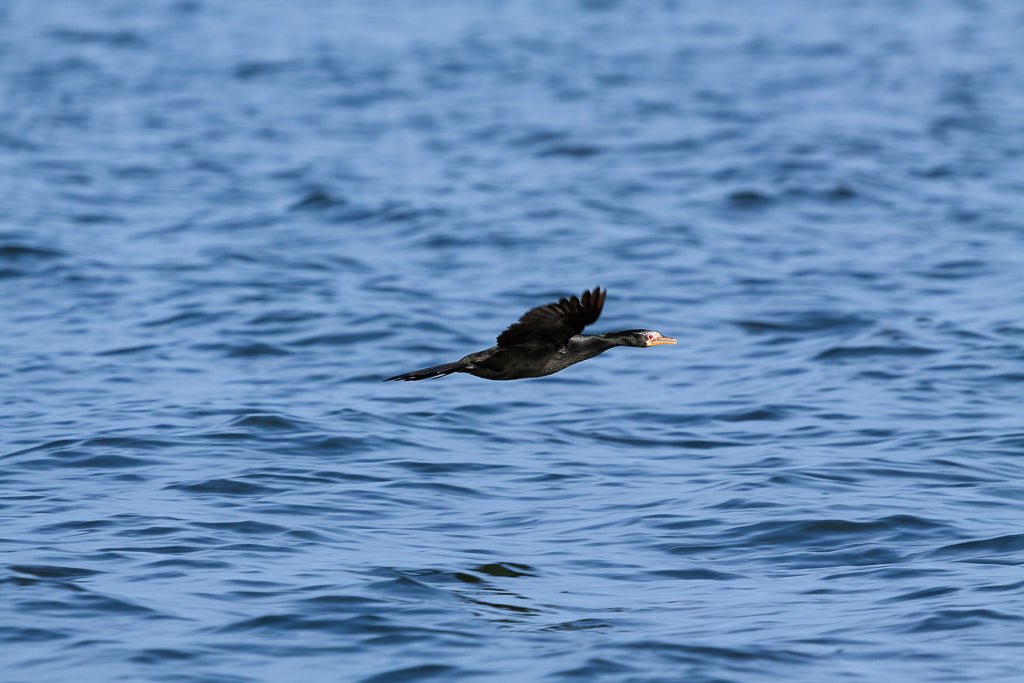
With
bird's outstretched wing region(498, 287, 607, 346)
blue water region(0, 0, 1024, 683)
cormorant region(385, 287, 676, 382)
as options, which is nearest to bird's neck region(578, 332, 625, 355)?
cormorant region(385, 287, 676, 382)

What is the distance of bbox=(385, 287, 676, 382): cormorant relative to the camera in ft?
26.4

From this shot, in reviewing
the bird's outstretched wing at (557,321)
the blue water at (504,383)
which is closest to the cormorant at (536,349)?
the bird's outstretched wing at (557,321)

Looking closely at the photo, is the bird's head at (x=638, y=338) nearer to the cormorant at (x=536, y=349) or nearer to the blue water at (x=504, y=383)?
the cormorant at (x=536, y=349)

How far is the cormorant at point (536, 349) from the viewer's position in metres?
8.04

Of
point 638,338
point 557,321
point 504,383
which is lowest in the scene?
point 504,383

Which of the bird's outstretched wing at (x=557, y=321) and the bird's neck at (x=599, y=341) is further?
the bird's neck at (x=599, y=341)

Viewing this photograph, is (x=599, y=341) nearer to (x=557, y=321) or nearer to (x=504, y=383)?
(x=557, y=321)

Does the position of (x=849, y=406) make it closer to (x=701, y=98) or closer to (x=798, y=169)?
(x=798, y=169)

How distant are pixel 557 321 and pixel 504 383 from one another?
15.7ft

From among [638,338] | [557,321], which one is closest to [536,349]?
[557,321]

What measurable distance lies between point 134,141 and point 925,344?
39.4 ft

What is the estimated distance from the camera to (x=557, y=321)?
8031 millimetres

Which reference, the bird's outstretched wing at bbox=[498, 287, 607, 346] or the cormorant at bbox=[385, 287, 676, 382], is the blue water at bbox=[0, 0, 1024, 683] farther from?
the bird's outstretched wing at bbox=[498, 287, 607, 346]

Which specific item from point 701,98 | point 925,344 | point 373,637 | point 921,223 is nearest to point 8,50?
point 701,98
